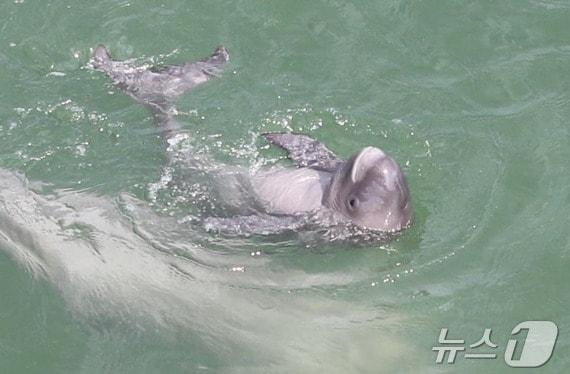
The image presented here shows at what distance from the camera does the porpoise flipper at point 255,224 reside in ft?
26.9

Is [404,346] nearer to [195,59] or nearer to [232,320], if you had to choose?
[232,320]

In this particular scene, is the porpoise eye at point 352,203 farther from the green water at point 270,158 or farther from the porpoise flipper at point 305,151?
the porpoise flipper at point 305,151

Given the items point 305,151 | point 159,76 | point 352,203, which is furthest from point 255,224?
point 159,76

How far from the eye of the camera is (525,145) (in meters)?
9.23

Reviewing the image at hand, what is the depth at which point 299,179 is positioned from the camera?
8.55 m

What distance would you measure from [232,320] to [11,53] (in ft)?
14.0

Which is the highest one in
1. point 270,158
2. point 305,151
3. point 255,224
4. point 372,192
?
point 372,192

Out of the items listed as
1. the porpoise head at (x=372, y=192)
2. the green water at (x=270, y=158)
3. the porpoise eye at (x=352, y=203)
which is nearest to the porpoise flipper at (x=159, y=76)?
the green water at (x=270, y=158)

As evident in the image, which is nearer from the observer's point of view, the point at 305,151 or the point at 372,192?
the point at 372,192

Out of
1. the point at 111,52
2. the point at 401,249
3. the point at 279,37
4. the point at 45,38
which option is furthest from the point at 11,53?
the point at 401,249

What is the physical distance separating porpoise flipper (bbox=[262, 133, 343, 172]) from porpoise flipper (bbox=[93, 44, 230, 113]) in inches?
40.3

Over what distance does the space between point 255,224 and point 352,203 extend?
92 cm

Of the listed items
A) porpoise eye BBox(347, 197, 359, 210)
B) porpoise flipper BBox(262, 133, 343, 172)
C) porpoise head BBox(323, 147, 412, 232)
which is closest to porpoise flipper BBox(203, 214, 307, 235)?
porpoise head BBox(323, 147, 412, 232)

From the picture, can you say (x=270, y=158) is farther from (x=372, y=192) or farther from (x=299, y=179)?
(x=372, y=192)
